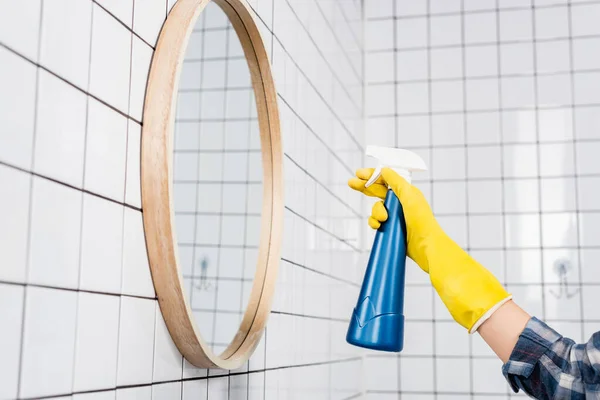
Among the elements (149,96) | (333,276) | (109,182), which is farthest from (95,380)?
(333,276)

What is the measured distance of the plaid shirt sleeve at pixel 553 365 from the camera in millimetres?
859

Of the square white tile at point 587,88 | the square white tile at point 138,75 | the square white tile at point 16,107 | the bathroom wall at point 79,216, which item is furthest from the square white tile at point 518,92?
the square white tile at point 16,107

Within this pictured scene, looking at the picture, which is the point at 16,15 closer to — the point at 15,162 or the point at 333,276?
the point at 15,162

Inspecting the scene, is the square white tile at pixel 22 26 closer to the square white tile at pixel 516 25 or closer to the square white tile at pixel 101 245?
the square white tile at pixel 101 245

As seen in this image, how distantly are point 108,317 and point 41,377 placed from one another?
126mm

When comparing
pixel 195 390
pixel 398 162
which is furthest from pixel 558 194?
pixel 195 390

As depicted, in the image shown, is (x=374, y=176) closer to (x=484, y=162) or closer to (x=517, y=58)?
(x=484, y=162)

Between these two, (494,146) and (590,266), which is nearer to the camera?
(590,266)

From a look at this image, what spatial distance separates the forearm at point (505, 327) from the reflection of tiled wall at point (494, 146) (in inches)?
52.4

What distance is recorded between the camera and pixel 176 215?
35.4 inches

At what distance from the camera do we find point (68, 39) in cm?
66

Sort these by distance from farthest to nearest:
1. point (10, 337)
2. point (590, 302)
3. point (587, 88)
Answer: point (587, 88) < point (590, 302) < point (10, 337)

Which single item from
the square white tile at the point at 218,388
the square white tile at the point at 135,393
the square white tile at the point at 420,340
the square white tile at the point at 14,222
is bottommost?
the square white tile at the point at 420,340

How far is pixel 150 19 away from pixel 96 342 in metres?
0.38
